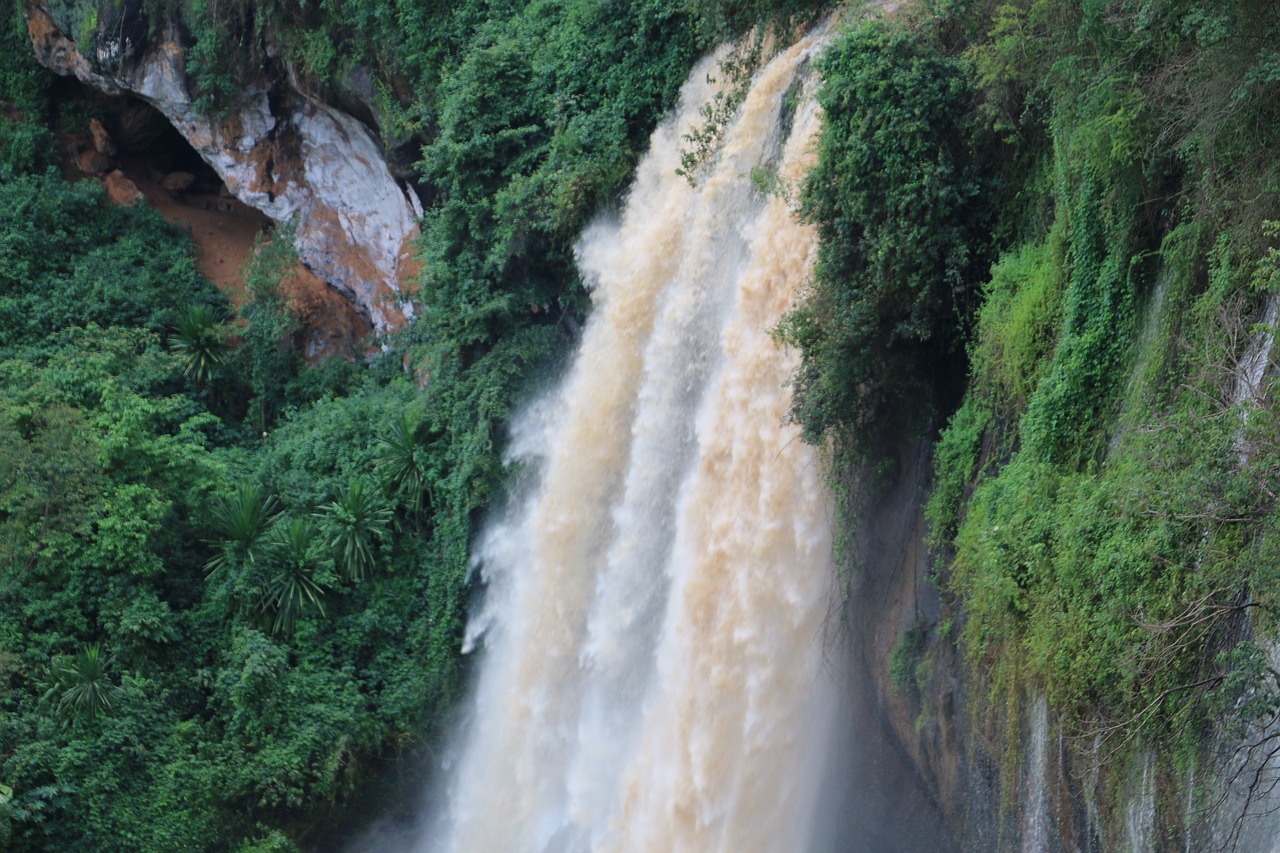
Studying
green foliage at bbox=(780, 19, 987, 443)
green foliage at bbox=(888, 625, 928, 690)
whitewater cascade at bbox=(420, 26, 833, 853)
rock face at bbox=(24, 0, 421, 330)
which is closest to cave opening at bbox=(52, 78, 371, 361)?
rock face at bbox=(24, 0, 421, 330)

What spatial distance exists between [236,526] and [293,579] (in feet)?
3.27

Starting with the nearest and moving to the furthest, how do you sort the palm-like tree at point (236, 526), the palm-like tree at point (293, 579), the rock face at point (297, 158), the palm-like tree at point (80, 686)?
the palm-like tree at point (80, 686) < the palm-like tree at point (293, 579) < the palm-like tree at point (236, 526) < the rock face at point (297, 158)

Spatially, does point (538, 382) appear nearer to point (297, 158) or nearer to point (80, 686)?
point (80, 686)

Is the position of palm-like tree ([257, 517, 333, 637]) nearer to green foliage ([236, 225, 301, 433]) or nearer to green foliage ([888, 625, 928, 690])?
green foliage ([236, 225, 301, 433])

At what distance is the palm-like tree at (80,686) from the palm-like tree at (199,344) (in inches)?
243

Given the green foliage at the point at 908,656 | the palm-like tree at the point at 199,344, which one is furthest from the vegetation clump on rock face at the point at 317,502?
the green foliage at the point at 908,656

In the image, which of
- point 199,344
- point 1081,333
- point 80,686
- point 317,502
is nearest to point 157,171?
point 199,344

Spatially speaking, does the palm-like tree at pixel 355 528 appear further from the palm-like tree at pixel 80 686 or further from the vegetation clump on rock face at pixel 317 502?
the palm-like tree at pixel 80 686

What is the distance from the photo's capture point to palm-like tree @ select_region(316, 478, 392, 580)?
17.3m

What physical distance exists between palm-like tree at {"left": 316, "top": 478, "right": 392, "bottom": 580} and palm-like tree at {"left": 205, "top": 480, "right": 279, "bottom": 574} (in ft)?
2.75

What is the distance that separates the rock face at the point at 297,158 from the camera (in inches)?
852

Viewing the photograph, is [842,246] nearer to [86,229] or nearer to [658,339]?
[658,339]

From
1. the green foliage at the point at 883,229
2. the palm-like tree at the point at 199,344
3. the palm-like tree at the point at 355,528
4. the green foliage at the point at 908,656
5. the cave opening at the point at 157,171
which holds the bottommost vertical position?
the green foliage at the point at 908,656

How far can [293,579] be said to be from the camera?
1691cm
